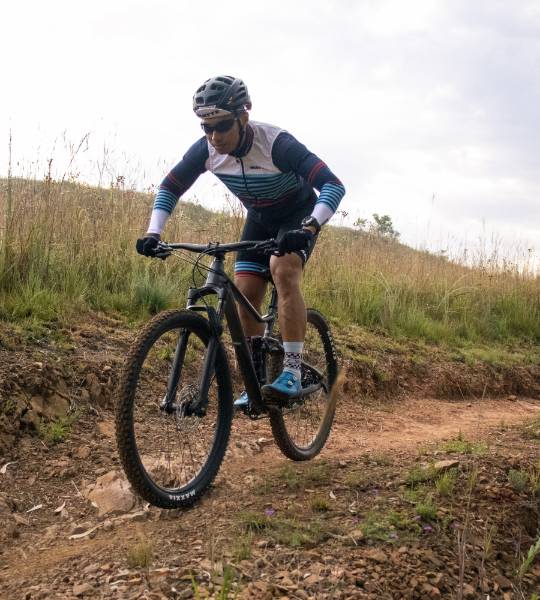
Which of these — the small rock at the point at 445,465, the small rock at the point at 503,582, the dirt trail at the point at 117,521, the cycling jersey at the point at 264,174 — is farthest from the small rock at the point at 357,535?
the cycling jersey at the point at 264,174

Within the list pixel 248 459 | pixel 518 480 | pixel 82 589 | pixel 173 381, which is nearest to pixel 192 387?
pixel 173 381

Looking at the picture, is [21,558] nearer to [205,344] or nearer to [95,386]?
[205,344]

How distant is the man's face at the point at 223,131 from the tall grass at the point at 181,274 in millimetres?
2307

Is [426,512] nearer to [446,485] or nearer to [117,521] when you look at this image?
[446,485]

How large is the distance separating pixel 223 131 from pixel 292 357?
1.39m

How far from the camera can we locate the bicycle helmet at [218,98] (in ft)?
11.6

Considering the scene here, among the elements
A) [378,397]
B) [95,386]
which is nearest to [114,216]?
[95,386]

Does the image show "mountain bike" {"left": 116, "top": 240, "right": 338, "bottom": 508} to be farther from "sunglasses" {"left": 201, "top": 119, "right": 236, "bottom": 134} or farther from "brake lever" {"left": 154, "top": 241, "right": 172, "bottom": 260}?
"sunglasses" {"left": 201, "top": 119, "right": 236, "bottom": 134}

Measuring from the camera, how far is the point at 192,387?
3156 mm

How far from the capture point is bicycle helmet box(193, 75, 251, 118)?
11.6ft

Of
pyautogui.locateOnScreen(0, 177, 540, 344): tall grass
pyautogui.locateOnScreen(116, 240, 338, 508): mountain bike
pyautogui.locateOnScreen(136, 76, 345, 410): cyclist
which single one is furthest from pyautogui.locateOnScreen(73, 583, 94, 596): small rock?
pyautogui.locateOnScreen(0, 177, 540, 344): tall grass

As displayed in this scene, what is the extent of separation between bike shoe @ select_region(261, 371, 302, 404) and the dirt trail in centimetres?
49

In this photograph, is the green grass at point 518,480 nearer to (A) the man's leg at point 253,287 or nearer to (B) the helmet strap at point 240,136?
(A) the man's leg at point 253,287

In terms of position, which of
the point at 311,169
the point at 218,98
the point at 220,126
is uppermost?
the point at 218,98
